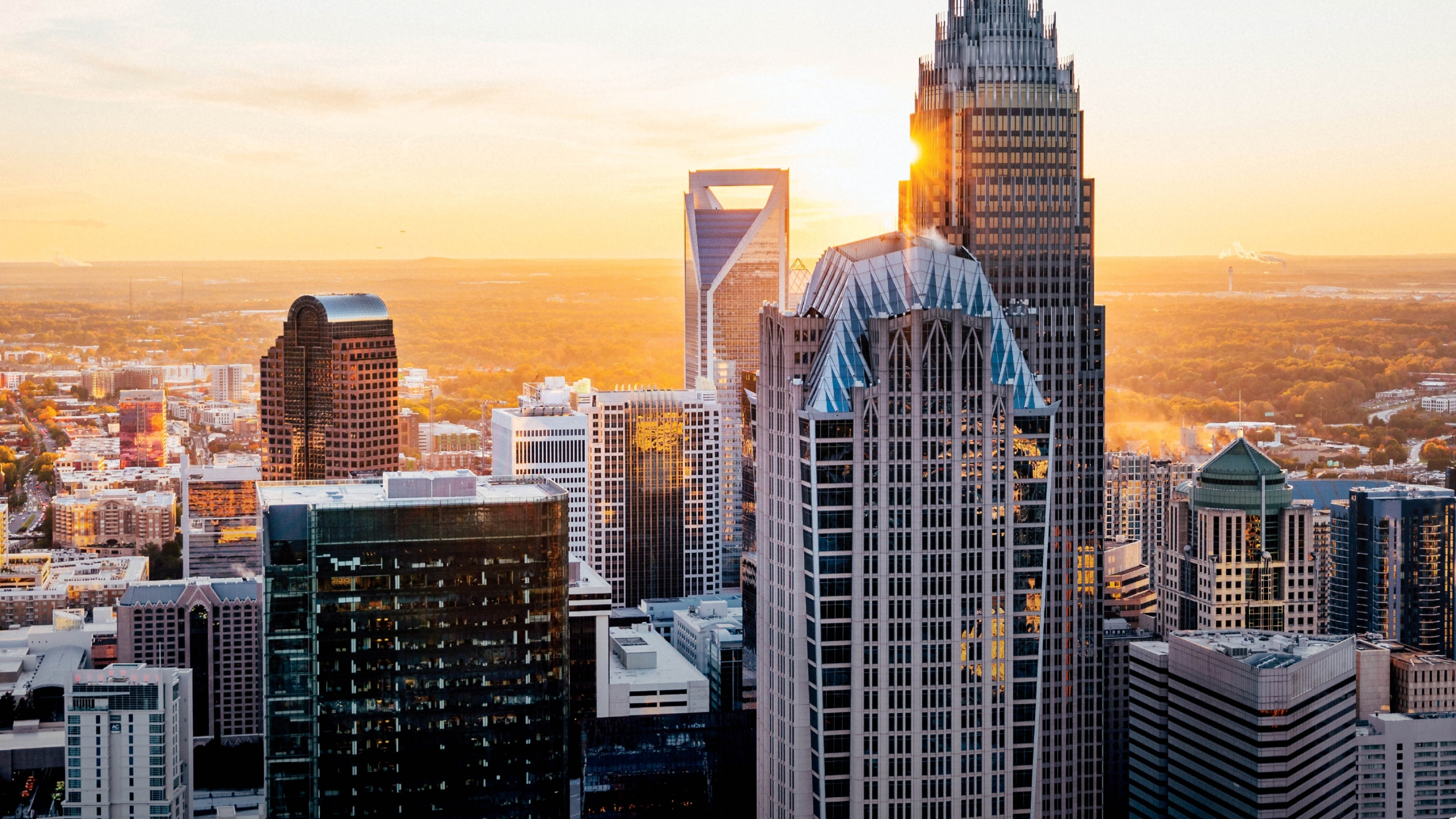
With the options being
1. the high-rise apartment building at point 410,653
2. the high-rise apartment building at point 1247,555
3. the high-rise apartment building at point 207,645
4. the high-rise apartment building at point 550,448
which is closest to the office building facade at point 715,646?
the high-rise apartment building at point 550,448

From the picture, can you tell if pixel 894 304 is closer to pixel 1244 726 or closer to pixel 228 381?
pixel 1244 726

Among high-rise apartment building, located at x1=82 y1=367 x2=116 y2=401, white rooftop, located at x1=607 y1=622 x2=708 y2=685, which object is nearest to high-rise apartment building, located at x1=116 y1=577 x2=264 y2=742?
white rooftop, located at x1=607 y1=622 x2=708 y2=685

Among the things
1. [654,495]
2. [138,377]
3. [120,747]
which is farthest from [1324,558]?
[138,377]

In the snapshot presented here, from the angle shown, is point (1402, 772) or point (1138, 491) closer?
point (1402, 772)

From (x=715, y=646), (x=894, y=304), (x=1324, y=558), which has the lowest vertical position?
(x=715, y=646)

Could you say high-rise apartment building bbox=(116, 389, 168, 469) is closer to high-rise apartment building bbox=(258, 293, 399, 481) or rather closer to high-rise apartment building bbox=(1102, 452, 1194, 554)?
high-rise apartment building bbox=(258, 293, 399, 481)

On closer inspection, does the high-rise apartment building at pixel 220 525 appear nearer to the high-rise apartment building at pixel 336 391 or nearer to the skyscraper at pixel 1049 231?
the high-rise apartment building at pixel 336 391
